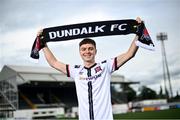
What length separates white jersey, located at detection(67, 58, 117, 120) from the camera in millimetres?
2916

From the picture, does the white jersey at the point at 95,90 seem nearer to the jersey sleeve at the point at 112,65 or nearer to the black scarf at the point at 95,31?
the jersey sleeve at the point at 112,65

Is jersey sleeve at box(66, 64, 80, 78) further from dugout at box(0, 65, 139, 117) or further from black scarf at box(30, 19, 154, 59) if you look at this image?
dugout at box(0, 65, 139, 117)

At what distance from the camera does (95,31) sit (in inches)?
136

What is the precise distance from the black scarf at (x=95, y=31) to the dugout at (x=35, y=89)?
101 ft

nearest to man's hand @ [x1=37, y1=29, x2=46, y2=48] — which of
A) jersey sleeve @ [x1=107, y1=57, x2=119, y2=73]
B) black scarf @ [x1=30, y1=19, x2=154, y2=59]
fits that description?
black scarf @ [x1=30, y1=19, x2=154, y2=59]

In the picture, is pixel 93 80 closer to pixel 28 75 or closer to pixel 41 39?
pixel 41 39

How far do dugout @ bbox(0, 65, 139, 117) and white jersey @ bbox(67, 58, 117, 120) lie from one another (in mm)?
31203

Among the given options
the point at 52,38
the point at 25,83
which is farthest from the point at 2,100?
the point at 52,38

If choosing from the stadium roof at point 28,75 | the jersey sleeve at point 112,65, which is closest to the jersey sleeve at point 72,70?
the jersey sleeve at point 112,65

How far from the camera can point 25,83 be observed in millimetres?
36625

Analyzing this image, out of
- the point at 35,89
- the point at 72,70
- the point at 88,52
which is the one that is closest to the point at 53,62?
the point at 72,70

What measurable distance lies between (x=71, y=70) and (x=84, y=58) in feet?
0.75

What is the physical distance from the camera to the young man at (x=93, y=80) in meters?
2.92

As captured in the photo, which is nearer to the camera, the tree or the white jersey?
the white jersey
